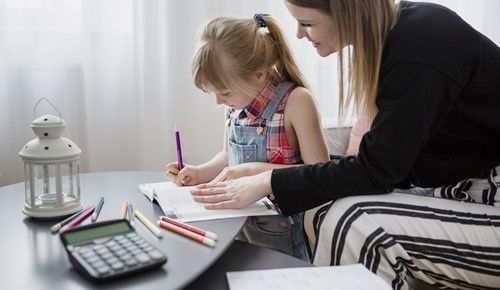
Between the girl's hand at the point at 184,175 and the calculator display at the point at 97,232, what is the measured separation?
0.36 m

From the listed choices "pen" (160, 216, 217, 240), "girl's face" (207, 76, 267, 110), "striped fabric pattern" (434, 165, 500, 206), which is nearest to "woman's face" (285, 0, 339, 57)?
"girl's face" (207, 76, 267, 110)

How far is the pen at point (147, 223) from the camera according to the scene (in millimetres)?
710

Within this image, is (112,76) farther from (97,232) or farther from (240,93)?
(97,232)

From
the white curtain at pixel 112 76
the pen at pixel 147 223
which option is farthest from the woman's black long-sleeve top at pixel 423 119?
the white curtain at pixel 112 76

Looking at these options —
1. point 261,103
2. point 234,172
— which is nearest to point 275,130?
point 261,103

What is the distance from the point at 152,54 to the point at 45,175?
0.95m

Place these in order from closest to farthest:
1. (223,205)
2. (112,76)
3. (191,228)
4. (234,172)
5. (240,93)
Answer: (191,228)
(223,205)
(234,172)
(240,93)
(112,76)

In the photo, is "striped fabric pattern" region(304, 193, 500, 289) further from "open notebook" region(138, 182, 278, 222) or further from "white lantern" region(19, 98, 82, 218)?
"white lantern" region(19, 98, 82, 218)

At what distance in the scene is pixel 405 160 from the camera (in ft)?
2.65

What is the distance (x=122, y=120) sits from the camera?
1708mm

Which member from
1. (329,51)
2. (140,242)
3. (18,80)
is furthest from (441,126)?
(18,80)

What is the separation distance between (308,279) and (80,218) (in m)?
0.37

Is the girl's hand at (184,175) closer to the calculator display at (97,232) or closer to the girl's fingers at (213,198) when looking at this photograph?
the girl's fingers at (213,198)

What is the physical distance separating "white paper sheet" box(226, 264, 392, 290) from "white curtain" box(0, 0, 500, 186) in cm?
116
